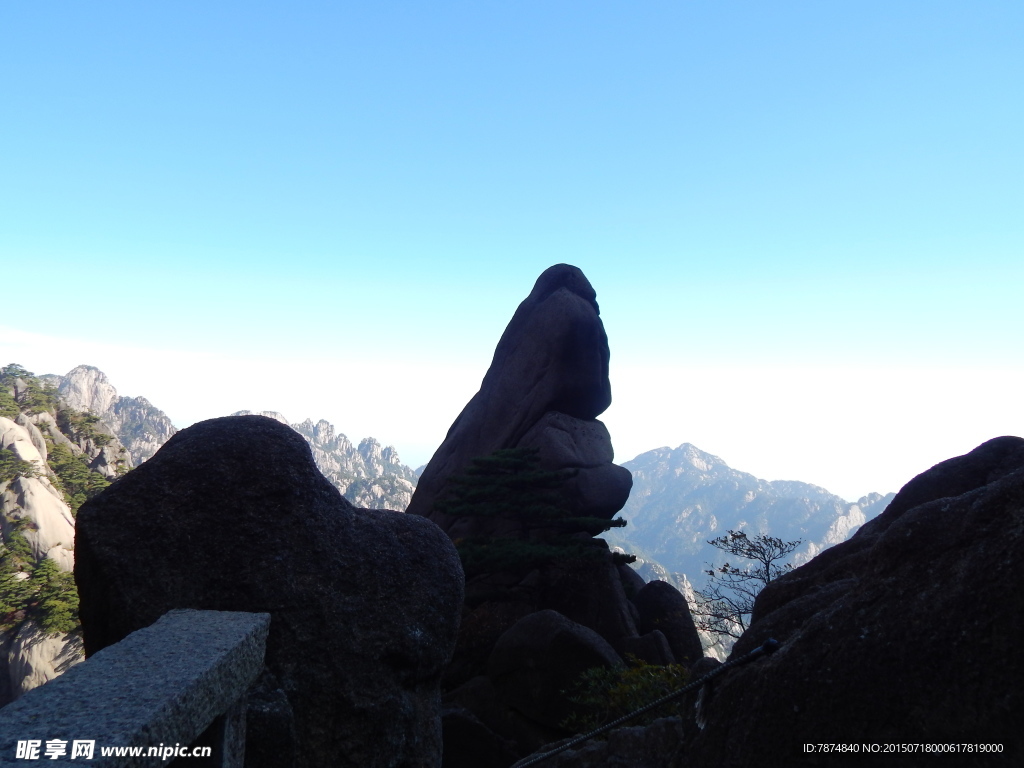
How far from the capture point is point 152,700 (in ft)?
8.95

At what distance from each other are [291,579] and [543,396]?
1933 cm

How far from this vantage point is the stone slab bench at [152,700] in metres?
2.37

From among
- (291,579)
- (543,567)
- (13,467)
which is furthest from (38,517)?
(291,579)

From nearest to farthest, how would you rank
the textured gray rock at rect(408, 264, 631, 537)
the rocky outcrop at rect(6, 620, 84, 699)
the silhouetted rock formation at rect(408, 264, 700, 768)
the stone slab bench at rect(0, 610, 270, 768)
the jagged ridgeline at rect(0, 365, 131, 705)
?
the stone slab bench at rect(0, 610, 270, 768), the silhouetted rock formation at rect(408, 264, 700, 768), the textured gray rock at rect(408, 264, 631, 537), the rocky outcrop at rect(6, 620, 84, 699), the jagged ridgeline at rect(0, 365, 131, 705)

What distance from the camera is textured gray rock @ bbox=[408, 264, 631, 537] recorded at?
23391mm

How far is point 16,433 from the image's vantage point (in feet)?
141

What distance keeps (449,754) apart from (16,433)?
4750 cm

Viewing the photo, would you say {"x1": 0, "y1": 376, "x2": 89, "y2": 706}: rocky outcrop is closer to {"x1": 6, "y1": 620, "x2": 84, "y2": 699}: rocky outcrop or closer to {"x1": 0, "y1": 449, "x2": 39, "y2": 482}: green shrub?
{"x1": 6, "y1": 620, "x2": 84, "y2": 699}: rocky outcrop

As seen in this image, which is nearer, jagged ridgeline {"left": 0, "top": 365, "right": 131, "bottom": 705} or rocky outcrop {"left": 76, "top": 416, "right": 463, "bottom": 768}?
rocky outcrop {"left": 76, "top": 416, "right": 463, "bottom": 768}

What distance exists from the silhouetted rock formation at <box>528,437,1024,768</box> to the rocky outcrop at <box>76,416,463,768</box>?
232cm

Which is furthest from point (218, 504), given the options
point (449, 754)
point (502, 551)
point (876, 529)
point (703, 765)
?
point (502, 551)

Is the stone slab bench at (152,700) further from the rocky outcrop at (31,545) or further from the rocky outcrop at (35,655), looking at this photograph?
the rocky outcrop at (35,655)

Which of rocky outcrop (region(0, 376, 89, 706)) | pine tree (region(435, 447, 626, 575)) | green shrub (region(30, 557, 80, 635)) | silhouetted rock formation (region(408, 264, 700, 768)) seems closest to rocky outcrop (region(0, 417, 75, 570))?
rocky outcrop (region(0, 376, 89, 706))

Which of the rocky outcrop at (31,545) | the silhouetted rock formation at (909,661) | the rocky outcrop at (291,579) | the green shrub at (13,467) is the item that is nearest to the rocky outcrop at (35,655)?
the rocky outcrop at (31,545)
